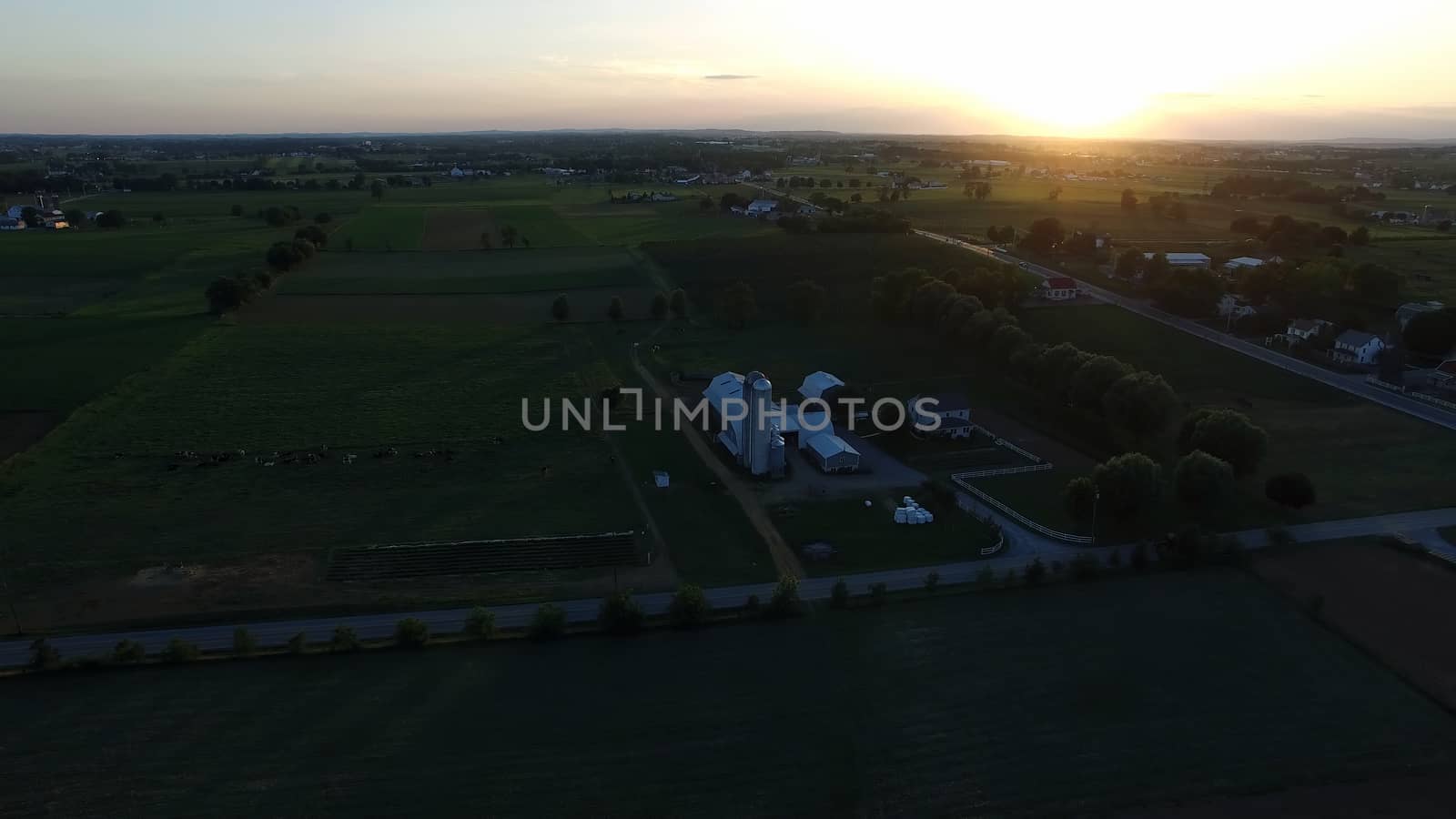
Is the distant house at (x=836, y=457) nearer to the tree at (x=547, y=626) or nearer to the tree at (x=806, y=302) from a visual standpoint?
the tree at (x=547, y=626)

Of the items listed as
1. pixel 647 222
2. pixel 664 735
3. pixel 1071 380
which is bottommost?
pixel 664 735

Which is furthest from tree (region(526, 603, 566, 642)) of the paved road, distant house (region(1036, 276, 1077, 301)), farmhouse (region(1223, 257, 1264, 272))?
farmhouse (region(1223, 257, 1264, 272))

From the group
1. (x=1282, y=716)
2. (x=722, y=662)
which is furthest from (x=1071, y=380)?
(x=722, y=662)

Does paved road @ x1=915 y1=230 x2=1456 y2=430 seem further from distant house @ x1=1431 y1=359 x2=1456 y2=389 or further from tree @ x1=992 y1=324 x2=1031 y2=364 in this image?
tree @ x1=992 y1=324 x2=1031 y2=364

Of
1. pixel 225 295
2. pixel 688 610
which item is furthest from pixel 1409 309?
pixel 225 295

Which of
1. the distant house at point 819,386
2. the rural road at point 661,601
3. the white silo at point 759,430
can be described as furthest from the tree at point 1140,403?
the white silo at point 759,430

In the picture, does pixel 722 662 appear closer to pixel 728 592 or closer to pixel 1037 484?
pixel 728 592

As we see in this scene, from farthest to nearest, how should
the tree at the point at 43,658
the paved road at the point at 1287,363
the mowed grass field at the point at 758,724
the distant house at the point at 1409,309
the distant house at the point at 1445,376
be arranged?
the distant house at the point at 1409,309
the distant house at the point at 1445,376
the paved road at the point at 1287,363
the tree at the point at 43,658
the mowed grass field at the point at 758,724
